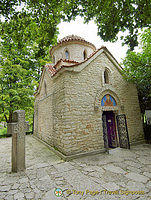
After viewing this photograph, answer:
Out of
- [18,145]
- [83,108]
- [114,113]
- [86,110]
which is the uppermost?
[83,108]

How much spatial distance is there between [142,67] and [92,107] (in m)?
4.56

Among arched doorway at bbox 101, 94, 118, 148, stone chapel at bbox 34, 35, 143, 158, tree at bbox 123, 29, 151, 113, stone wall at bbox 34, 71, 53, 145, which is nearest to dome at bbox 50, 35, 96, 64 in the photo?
stone chapel at bbox 34, 35, 143, 158

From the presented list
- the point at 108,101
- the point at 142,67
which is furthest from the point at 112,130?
the point at 142,67

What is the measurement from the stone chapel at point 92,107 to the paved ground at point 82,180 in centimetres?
107

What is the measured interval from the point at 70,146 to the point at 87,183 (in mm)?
2025

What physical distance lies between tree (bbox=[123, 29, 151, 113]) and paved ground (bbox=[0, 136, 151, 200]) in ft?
17.1

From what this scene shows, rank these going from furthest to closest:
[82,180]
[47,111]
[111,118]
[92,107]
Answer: [47,111] < [111,118] < [92,107] < [82,180]

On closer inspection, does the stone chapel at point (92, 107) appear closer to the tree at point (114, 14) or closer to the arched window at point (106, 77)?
the arched window at point (106, 77)

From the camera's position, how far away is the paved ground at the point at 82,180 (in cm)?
270

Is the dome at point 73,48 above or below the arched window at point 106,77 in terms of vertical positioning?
above

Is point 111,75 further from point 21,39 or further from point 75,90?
point 21,39

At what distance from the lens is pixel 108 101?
6.92 m

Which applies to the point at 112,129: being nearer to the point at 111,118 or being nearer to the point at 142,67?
the point at 111,118

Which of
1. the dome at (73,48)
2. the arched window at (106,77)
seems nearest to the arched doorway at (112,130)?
the arched window at (106,77)
